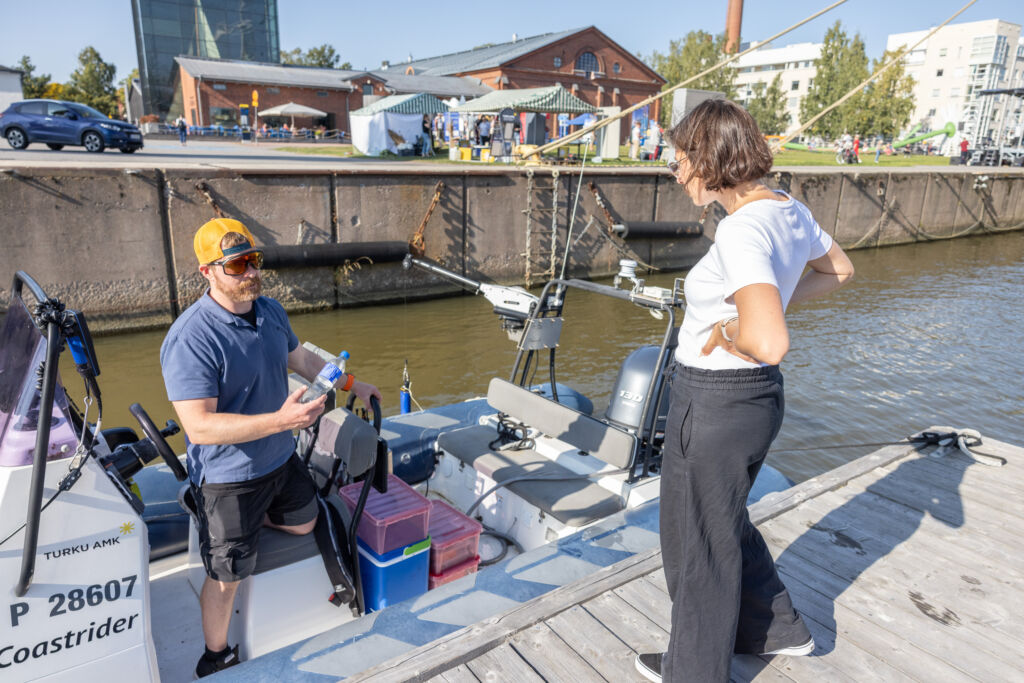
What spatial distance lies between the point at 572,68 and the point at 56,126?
32506 mm

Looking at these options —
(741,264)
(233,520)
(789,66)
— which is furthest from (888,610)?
(789,66)

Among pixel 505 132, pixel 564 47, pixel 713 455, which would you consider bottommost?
pixel 713 455

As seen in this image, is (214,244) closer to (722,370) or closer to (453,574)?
(722,370)

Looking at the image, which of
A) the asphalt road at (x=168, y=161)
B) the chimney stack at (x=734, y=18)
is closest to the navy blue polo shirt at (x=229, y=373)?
the asphalt road at (x=168, y=161)

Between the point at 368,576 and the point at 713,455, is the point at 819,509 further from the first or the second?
the point at 368,576

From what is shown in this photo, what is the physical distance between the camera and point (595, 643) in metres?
2.32

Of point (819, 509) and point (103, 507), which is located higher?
point (103, 507)

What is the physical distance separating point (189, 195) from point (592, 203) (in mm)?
7762

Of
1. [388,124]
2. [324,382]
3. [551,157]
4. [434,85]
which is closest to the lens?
[324,382]

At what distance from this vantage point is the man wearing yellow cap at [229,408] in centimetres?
223

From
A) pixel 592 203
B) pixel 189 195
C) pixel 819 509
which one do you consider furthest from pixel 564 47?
pixel 819 509

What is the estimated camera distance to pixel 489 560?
358 centimetres

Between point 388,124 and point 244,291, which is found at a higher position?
point 388,124

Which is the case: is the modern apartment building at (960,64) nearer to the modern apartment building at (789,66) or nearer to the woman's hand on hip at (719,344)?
the modern apartment building at (789,66)
